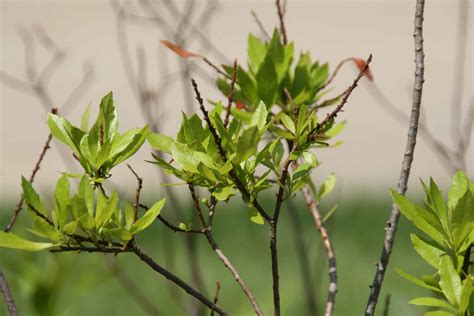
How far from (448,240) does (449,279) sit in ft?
0.23

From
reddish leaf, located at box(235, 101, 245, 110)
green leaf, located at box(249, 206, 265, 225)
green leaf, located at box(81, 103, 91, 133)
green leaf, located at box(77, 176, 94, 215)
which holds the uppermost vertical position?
reddish leaf, located at box(235, 101, 245, 110)

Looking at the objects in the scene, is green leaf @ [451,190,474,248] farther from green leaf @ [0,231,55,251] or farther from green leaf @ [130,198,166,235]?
green leaf @ [0,231,55,251]

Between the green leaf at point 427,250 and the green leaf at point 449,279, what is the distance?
57 mm

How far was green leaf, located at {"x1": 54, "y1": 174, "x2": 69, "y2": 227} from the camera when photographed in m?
1.16

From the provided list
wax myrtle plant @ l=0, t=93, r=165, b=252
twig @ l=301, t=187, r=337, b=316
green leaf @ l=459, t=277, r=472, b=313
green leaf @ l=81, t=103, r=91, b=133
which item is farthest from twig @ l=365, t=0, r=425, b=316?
green leaf @ l=81, t=103, r=91, b=133

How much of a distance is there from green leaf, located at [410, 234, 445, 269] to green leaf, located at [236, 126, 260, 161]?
0.29 m

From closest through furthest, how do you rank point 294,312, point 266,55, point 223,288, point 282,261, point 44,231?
1. point 44,231
2. point 266,55
3. point 294,312
4. point 223,288
5. point 282,261

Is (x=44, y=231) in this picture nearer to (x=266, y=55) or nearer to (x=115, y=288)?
(x=266, y=55)

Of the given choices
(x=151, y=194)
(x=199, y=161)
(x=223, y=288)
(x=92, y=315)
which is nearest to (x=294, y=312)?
(x=223, y=288)

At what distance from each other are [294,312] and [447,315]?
3.53 m

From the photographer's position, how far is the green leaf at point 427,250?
1.27 meters

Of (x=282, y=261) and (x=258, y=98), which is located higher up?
(x=258, y=98)

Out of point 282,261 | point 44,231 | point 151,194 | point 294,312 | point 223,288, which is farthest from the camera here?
point 151,194

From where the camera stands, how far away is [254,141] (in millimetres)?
1188
